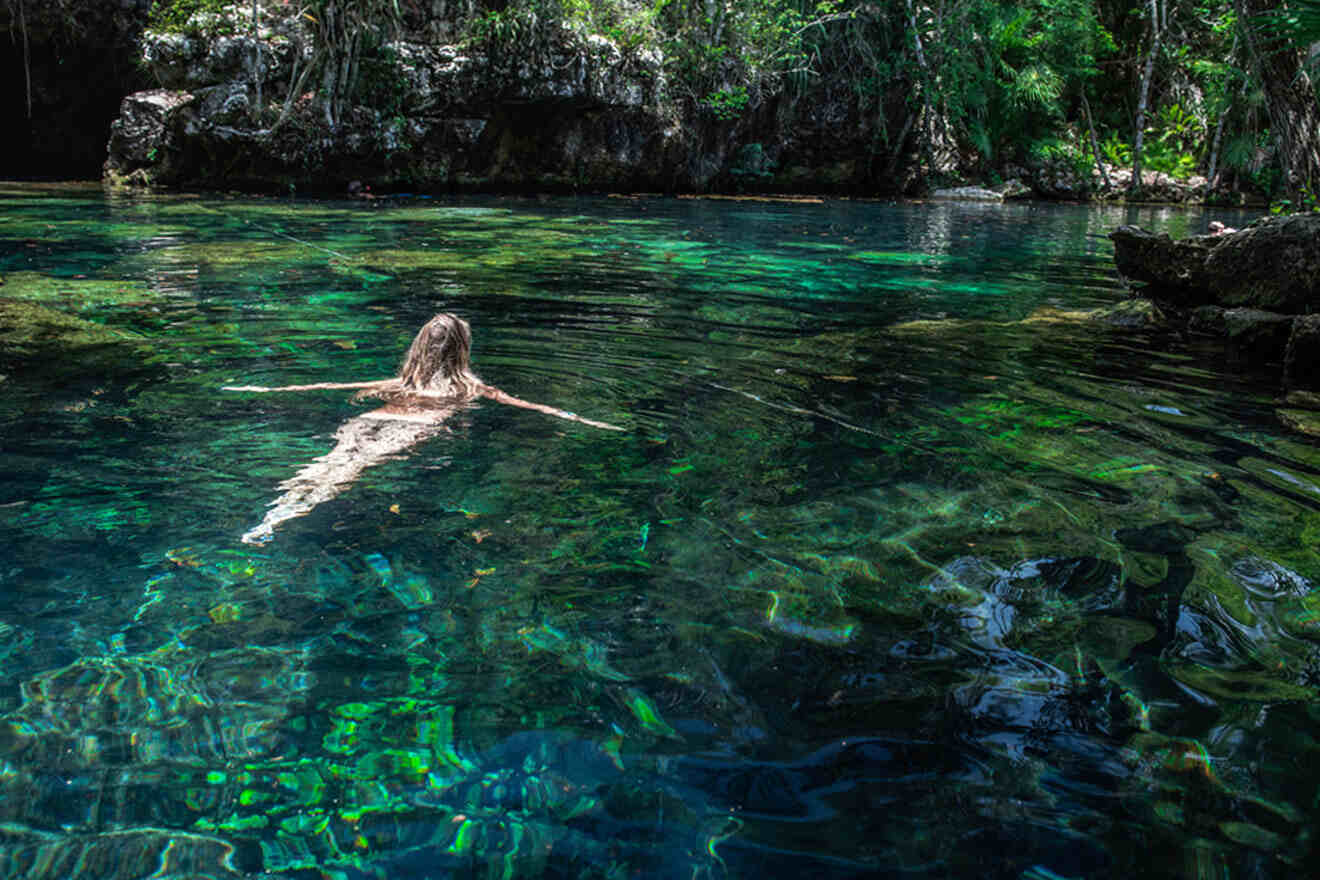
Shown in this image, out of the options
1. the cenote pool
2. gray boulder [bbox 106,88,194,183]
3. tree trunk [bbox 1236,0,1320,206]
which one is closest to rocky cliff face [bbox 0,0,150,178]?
gray boulder [bbox 106,88,194,183]

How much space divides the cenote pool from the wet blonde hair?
10.4 inches

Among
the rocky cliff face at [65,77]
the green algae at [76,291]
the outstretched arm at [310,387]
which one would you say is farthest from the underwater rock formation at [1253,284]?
the rocky cliff face at [65,77]

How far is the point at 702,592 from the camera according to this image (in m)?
3.20

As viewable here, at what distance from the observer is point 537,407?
508 centimetres

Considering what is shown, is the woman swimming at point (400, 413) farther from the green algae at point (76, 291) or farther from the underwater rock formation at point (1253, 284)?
the underwater rock formation at point (1253, 284)

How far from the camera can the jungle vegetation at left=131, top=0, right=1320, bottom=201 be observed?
66.2ft

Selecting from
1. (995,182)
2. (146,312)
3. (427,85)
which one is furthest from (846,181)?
(146,312)

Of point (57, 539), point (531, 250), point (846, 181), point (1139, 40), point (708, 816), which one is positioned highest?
point (1139, 40)

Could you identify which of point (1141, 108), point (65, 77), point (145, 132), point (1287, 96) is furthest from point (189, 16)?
point (1141, 108)

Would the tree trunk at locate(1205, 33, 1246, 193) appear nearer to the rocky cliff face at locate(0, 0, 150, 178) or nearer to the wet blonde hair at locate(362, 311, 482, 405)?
the wet blonde hair at locate(362, 311, 482, 405)

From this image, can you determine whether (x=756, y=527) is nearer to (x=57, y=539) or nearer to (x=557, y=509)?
(x=557, y=509)

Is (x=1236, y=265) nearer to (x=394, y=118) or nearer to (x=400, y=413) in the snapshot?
(x=400, y=413)

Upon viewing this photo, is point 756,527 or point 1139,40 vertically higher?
point 1139,40

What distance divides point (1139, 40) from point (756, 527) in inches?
1359
